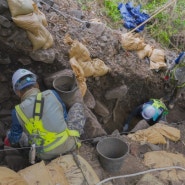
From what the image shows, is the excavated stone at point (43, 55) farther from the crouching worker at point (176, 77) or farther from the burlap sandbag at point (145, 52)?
the crouching worker at point (176, 77)

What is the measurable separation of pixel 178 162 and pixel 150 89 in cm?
266

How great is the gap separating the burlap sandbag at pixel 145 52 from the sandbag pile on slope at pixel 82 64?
4.59 feet

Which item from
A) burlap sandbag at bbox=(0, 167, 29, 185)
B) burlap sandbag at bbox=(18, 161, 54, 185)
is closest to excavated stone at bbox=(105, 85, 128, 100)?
burlap sandbag at bbox=(18, 161, 54, 185)

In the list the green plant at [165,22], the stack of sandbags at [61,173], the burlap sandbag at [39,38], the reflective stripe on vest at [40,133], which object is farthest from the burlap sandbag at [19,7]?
the green plant at [165,22]

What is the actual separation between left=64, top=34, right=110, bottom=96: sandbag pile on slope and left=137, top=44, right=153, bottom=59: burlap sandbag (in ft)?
4.59

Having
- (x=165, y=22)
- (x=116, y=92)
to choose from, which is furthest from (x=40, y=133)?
(x=165, y=22)

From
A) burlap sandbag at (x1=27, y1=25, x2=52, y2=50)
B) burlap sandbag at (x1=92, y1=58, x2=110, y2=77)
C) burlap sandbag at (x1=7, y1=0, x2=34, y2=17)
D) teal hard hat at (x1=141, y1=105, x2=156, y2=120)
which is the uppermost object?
burlap sandbag at (x1=7, y1=0, x2=34, y2=17)

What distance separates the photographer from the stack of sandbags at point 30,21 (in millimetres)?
4508

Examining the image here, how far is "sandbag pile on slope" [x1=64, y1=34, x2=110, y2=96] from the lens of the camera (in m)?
5.39

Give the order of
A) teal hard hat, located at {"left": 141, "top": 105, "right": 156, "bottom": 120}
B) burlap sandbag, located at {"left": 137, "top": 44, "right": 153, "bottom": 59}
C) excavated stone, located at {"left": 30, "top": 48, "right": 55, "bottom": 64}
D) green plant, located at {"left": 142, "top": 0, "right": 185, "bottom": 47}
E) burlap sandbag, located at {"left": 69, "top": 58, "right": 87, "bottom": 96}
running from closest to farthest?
excavated stone, located at {"left": 30, "top": 48, "right": 55, "bottom": 64}
burlap sandbag, located at {"left": 69, "top": 58, "right": 87, "bottom": 96}
teal hard hat, located at {"left": 141, "top": 105, "right": 156, "bottom": 120}
burlap sandbag, located at {"left": 137, "top": 44, "right": 153, "bottom": 59}
green plant, located at {"left": 142, "top": 0, "right": 185, "bottom": 47}

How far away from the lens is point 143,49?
7.15 m

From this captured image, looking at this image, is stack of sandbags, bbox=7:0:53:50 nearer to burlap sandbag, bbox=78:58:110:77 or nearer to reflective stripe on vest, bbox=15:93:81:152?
burlap sandbag, bbox=78:58:110:77

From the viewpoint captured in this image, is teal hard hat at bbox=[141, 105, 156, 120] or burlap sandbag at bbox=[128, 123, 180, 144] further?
teal hard hat at bbox=[141, 105, 156, 120]

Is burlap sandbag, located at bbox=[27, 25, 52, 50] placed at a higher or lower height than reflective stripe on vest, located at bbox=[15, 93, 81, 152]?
higher
